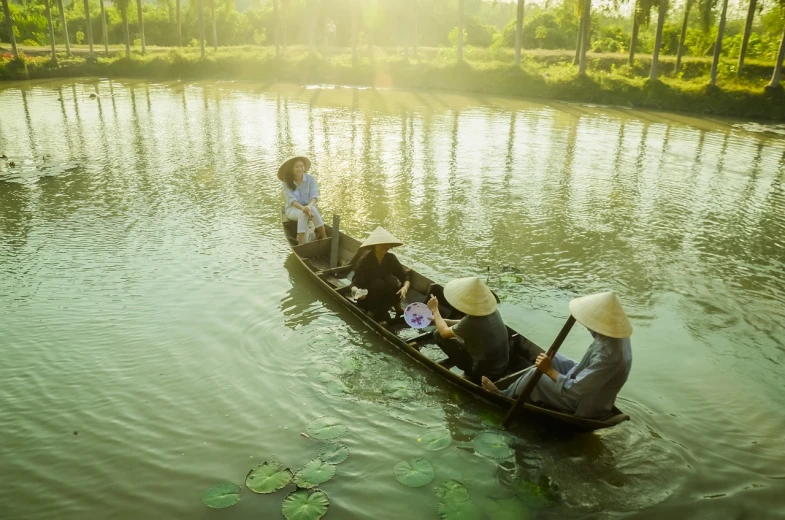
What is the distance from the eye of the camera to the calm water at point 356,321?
5.52 meters

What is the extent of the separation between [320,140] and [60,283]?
1387 centimetres

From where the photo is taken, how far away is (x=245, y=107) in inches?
1182

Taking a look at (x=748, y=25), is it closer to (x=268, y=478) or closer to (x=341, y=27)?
(x=268, y=478)

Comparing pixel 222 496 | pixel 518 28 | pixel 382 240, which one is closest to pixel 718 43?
pixel 518 28

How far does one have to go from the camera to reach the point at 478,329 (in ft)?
20.2

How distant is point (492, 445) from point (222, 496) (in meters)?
2.84

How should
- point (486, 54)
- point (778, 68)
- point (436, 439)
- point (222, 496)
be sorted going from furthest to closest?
point (486, 54) → point (778, 68) → point (436, 439) → point (222, 496)

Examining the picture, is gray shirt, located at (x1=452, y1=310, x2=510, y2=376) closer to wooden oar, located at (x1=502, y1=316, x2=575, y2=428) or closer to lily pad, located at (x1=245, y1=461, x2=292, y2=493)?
wooden oar, located at (x1=502, y1=316, x2=575, y2=428)

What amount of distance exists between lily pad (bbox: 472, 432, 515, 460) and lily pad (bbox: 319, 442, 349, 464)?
144 cm

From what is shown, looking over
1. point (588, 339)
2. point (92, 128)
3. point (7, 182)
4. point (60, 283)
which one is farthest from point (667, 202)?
point (92, 128)

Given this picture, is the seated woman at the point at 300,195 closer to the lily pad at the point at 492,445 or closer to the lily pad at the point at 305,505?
the lily pad at the point at 492,445

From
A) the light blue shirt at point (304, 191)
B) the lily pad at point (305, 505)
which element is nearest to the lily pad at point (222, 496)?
the lily pad at point (305, 505)

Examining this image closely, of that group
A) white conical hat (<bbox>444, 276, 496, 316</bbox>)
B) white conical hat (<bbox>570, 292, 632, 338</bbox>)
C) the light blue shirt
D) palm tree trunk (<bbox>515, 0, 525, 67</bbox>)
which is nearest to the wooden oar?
white conical hat (<bbox>570, 292, 632, 338</bbox>)

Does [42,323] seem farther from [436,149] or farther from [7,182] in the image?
[436,149]
